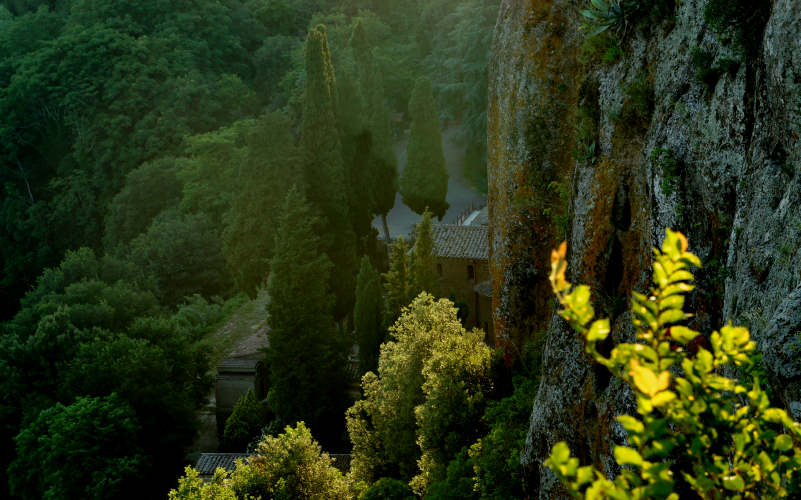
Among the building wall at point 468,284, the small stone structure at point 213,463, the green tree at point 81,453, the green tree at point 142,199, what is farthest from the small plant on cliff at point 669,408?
the green tree at point 142,199

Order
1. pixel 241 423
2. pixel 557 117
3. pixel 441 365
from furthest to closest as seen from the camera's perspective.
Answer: pixel 241 423 < pixel 441 365 < pixel 557 117

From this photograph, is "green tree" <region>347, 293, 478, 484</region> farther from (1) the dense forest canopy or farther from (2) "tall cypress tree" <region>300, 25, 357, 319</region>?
(2) "tall cypress tree" <region>300, 25, 357, 319</region>

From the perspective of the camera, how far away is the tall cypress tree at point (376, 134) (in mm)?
30953

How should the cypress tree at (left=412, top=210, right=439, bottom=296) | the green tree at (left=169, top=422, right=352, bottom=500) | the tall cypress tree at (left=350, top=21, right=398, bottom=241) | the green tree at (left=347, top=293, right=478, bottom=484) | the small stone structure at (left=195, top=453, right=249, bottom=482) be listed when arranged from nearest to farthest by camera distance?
the green tree at (left=169, top=422, right=352, bottom=500), the green tree at (left=347, top=293, right=478, bottom=484), the small stone structure at (left=195, top=453, right=249, bottom=482), the cypress tree at (left=412, top=210, right=439, bottom=296), the tall cypress tree at (left=350, top=21, right=398, bottom=241)

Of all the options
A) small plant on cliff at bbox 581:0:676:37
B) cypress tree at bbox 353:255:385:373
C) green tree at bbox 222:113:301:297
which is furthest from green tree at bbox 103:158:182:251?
small plant on cliff at bbox 581:0:676:37

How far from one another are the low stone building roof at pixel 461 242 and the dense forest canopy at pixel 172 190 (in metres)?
3.58

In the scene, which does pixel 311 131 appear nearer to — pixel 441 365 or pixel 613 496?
pixel 441 365

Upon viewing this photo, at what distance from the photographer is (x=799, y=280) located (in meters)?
4.46

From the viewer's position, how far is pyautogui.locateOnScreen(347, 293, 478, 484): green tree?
628 inches

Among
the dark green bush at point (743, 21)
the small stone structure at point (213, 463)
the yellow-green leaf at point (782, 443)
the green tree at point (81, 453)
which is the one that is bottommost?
the small stone structure at point (213, 463)

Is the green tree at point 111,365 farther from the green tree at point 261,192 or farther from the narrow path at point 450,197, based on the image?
the narrow path at point 450,197

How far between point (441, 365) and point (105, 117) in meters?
37.4

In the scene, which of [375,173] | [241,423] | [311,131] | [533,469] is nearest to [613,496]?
[533,469]

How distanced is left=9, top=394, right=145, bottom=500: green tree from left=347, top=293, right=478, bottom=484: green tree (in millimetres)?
7254
